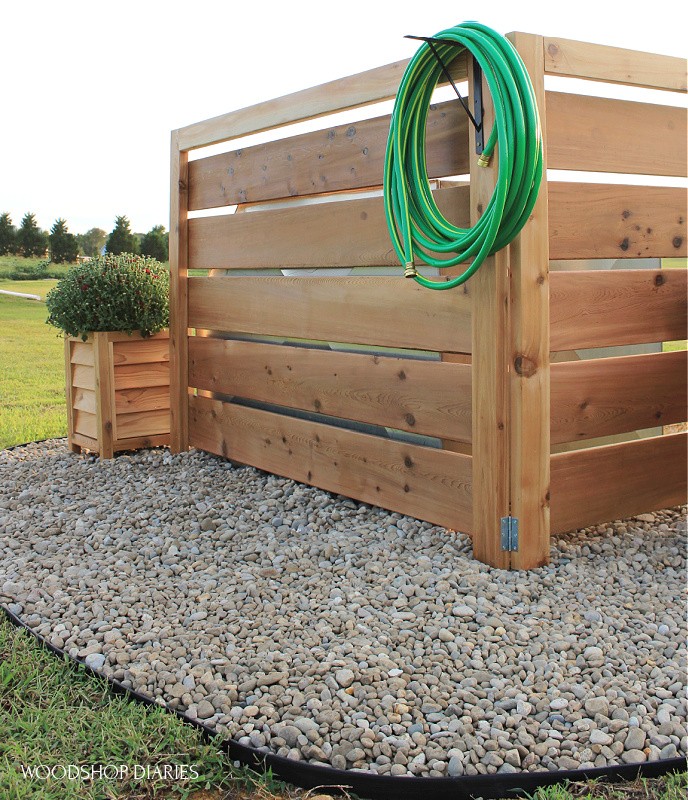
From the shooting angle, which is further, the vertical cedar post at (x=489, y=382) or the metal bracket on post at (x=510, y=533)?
the metal bracket on post at (x=510, y=533)

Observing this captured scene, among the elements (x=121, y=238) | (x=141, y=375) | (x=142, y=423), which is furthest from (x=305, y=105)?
(x=121, y=238)

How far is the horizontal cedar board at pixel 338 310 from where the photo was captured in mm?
3363

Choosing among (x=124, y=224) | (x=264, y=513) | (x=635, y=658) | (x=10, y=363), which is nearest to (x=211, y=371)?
→ (x=264, y=513)

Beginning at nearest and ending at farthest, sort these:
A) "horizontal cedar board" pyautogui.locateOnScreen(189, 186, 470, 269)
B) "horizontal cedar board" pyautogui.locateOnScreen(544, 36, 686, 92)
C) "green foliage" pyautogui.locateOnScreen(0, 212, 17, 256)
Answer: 1. "horizontal cedar board" pyautogui.locateOnScreen(544, 36, 686, 92)
2. "horizontal cedar board" pyautogui.locateOnScreen(189, 186, 470, 269)
3. "green foliage" pyautogui.locateOnScreen(0, 212, 17, 256)

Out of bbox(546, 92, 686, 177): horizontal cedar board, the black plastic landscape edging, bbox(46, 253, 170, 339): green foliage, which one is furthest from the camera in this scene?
bbox(46, 253, 170, 339): green foliage

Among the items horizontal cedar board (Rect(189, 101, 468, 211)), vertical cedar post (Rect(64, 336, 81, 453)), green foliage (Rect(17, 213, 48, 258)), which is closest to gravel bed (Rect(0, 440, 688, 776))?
vertical cedar post (Rect(64, 336, 81, 453))

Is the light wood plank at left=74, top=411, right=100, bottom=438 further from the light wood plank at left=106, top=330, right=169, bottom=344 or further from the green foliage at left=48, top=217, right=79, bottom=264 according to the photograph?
the green foliage at left=48, top=217, right=79, bottom=264

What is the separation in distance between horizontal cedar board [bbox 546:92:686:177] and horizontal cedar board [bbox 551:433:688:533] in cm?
112

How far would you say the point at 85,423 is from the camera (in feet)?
17.6

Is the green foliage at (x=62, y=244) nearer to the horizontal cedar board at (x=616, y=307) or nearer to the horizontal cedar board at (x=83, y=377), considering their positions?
the horizontal cedar board at (x=83, y=377)

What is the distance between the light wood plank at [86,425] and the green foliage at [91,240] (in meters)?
10.6

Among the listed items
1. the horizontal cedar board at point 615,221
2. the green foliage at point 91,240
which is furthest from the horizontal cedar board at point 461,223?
the green foliage at point 91,240

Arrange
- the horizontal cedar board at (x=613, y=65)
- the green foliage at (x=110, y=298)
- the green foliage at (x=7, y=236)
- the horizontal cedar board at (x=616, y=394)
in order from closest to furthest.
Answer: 1. the horizontal cedar board at (x=613, y=65)
2. the horizontal cedar board at (x=616, y=394)
3. the green foliage at (x=110, y=298)
4. the green foliage at (x=7, y=236)

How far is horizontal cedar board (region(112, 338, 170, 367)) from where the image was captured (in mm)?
5184
